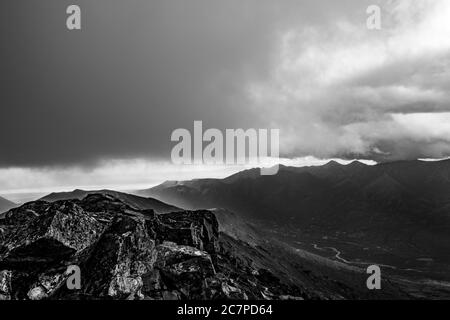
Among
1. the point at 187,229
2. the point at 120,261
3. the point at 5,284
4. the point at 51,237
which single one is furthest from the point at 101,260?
the point at 187,229

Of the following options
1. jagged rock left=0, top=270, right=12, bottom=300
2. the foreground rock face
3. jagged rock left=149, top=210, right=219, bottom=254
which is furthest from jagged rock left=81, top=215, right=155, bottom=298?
jagged rock left=0, top=270, right=12, bottom=300

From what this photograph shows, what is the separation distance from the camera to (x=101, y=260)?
90.8m

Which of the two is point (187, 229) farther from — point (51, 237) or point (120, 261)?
point (51, 237)

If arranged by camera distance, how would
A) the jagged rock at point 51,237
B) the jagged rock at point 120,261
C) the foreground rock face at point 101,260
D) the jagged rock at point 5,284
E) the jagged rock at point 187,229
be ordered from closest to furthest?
the jagged rock at point 5,284
the jagged rock at point 120,261
the foreground rock face at point 101,260
the jagged rock at point 51,237
the jagged rock at point 187,229

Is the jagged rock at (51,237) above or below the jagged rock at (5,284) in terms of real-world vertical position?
above

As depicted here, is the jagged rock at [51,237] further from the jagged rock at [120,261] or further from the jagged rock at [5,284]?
the jagged rock at [120,261]

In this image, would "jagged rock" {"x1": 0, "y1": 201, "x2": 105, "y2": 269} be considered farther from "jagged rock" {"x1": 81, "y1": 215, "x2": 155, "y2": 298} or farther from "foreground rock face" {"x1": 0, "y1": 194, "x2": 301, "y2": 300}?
"jagged rock" {"x1": 81, "y1": 215, "x2": 155, "y2": 298}

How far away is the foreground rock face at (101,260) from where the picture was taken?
3359 inches

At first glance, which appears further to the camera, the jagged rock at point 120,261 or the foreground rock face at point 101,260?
the foreground rock face at point 101,260

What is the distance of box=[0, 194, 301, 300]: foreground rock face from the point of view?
85.3m

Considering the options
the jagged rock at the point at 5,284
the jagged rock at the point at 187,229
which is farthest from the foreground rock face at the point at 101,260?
the jagged rock at the point at 187,229
